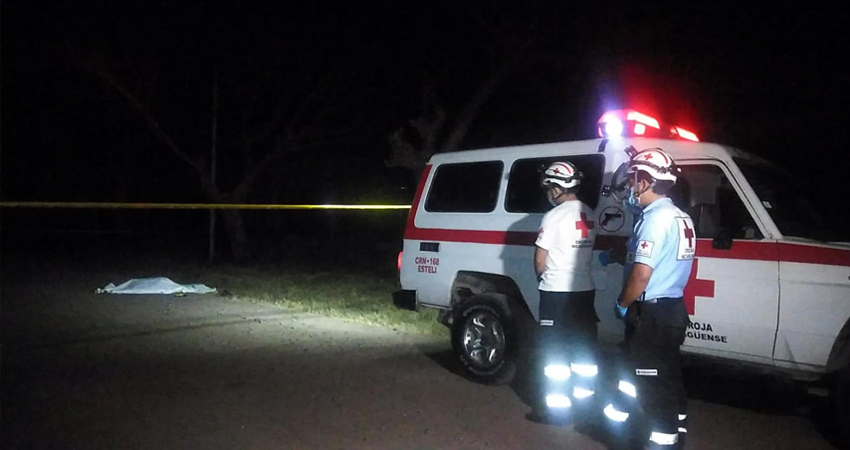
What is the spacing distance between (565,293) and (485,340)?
168 centimetres

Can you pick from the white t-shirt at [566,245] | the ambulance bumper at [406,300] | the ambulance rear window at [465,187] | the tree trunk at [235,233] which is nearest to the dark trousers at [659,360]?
the white t-shirt at [566,245]

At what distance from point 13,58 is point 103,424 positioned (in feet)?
57.8

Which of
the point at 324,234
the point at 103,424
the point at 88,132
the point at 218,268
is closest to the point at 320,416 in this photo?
the point at 103,424

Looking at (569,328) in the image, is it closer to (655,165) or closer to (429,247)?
(655,165)

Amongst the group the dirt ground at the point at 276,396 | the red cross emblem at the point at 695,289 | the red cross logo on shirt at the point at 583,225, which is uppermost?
the red cross logo on shirt at the point at 583,225

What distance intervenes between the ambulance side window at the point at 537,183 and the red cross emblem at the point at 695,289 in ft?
3.33

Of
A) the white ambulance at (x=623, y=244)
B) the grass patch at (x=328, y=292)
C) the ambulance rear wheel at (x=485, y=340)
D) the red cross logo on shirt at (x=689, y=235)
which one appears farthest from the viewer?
the grass patch at (x=328, y=292)

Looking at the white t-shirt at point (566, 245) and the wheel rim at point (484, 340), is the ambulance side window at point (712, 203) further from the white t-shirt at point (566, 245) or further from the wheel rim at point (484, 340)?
the wheel rim at point (484, 340)

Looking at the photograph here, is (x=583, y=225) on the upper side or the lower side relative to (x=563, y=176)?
lower

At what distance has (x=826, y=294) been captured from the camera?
5.98 meters

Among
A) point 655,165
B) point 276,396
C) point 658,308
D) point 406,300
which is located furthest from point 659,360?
point 406,300

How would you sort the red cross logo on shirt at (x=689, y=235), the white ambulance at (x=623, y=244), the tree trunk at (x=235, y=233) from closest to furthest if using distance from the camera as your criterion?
the red cross logo on shirt at (x=689, y=235)
the white ambulance at (x=623, y=244)
the tree trunk at (x=235, y=233)

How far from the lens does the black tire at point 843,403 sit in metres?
5.92

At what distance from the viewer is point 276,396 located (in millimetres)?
7320
